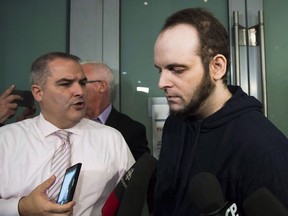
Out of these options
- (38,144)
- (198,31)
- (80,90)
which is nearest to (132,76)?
(80,90)

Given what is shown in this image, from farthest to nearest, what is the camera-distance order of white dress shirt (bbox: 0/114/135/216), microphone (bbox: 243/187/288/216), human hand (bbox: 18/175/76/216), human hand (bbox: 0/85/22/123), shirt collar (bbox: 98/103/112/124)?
shirt collar (bbox: 98/103/112/124) < human hand (bbox: 0/85/22/123) < white dress shirt (bbox: 0/114/135/216) < human hand (bbox: 18/175/76/216) < microphone (bbox: 243/187/288/216)

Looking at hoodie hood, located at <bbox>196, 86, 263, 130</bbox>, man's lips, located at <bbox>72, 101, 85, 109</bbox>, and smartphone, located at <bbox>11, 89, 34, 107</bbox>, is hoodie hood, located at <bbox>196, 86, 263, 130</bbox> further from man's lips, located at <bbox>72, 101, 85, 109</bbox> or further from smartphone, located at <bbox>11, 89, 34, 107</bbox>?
smartphone, located at <bbox>11, 89, 34, 107</bbox>

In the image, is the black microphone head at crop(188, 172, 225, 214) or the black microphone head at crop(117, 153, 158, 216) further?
the black microphone head at crop(117, 153, 158, 216)

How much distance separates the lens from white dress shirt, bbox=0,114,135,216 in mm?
1267

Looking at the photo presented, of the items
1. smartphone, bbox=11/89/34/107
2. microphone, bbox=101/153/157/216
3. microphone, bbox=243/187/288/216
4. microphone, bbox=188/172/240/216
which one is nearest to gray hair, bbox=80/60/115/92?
smartphone, bbox=11/89/34/107

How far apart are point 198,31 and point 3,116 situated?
1162 mm

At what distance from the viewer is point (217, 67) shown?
1.01 m

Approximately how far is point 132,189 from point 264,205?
1.58 feet

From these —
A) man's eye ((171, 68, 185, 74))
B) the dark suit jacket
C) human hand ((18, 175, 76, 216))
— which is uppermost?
man's eye ((171, 68, 185, 74))

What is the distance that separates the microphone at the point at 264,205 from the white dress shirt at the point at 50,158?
844 mm

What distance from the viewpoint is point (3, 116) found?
68.5 inches

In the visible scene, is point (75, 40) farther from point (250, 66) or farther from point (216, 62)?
point (216, 62)

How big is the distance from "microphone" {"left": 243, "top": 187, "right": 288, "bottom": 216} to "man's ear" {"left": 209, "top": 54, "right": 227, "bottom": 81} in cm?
51

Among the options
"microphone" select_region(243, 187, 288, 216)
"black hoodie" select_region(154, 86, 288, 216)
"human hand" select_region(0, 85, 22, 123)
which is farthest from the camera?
"human hand" select_region(0, 85, 22, 123)
